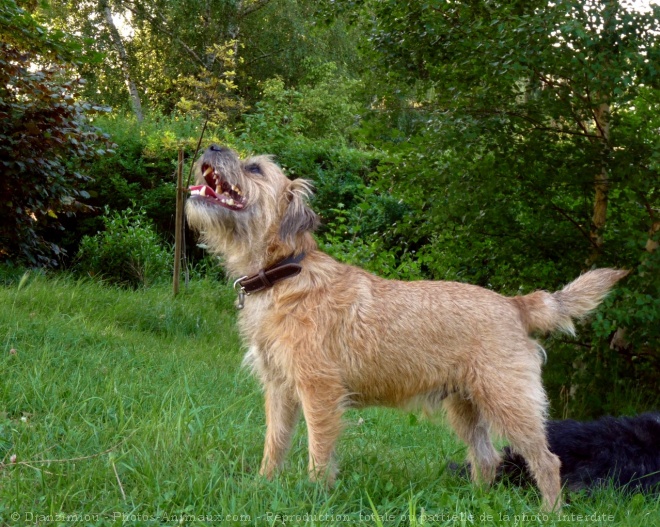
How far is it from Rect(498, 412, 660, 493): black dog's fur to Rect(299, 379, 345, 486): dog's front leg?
1241 millimetres

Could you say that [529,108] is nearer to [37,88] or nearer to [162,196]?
[37,88]

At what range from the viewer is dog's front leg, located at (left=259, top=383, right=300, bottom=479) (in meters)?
4.01

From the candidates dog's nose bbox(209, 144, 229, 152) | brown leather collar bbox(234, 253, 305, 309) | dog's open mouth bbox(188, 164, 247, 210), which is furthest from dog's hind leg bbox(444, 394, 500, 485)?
dog's nose bbox(209, 144, 229, 152)

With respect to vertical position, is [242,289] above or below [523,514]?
above

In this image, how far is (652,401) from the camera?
7383mm

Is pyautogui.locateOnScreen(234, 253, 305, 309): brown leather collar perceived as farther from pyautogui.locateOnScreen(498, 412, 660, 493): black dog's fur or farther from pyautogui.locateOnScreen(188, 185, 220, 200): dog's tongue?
pyautogui.locateOnScreen(498, 412, 660, 493): black dog's fur

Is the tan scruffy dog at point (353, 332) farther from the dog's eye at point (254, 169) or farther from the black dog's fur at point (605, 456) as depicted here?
the black dog's fur at point (605, 456)

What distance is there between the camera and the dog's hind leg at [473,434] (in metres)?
4.22

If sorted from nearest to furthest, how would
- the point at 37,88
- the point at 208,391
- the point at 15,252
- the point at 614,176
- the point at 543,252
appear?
1. the point at 208,391
2. the point at 614,176
3. the point at 543,252
4. the point at 37,88
5. the point at 15,252

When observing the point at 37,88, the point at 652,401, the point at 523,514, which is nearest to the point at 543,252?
the point at 652,401

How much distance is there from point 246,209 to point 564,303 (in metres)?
2.00

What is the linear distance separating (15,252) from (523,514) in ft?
26.0

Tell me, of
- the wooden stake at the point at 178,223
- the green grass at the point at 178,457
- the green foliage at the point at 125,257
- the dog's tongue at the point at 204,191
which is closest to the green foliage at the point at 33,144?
the wooden stake at the point at 178,223

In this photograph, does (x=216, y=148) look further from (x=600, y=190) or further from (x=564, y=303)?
(x=600, y=190)
